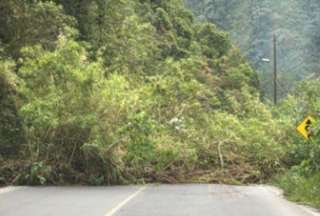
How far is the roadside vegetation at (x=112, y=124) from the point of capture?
24703 mm

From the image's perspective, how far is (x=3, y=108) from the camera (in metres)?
27.5

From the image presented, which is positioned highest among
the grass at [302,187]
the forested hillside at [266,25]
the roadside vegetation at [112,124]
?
the forested hillside at [266,25]

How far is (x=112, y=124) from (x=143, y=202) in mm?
8565

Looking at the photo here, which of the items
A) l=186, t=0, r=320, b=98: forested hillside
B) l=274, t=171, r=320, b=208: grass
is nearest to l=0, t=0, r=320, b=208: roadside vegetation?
l=274, t=171, r=320, b=208: grass

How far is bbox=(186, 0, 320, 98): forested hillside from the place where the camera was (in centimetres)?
8559

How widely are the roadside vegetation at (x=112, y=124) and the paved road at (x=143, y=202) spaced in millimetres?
2189

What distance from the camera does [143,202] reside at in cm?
1736

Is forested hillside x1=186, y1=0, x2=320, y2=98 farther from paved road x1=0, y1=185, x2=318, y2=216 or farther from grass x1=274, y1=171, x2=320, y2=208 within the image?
paved road x1=0, y1=185, x2=318, y2=216

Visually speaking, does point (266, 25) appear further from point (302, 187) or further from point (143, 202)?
point (143, 202)

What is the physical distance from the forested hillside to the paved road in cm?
6256

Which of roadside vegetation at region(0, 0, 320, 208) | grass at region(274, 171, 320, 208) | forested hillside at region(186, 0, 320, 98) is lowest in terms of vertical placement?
grass at region(274, 171, 320, 208)

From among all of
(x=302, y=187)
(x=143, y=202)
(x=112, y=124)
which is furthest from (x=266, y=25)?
(x=143, y=202)

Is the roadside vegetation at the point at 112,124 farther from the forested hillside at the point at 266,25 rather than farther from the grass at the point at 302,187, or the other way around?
the forested hillside at the point at 266,25

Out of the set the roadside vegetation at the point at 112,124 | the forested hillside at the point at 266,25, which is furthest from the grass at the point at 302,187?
the forested hillside at the point at 266,25
